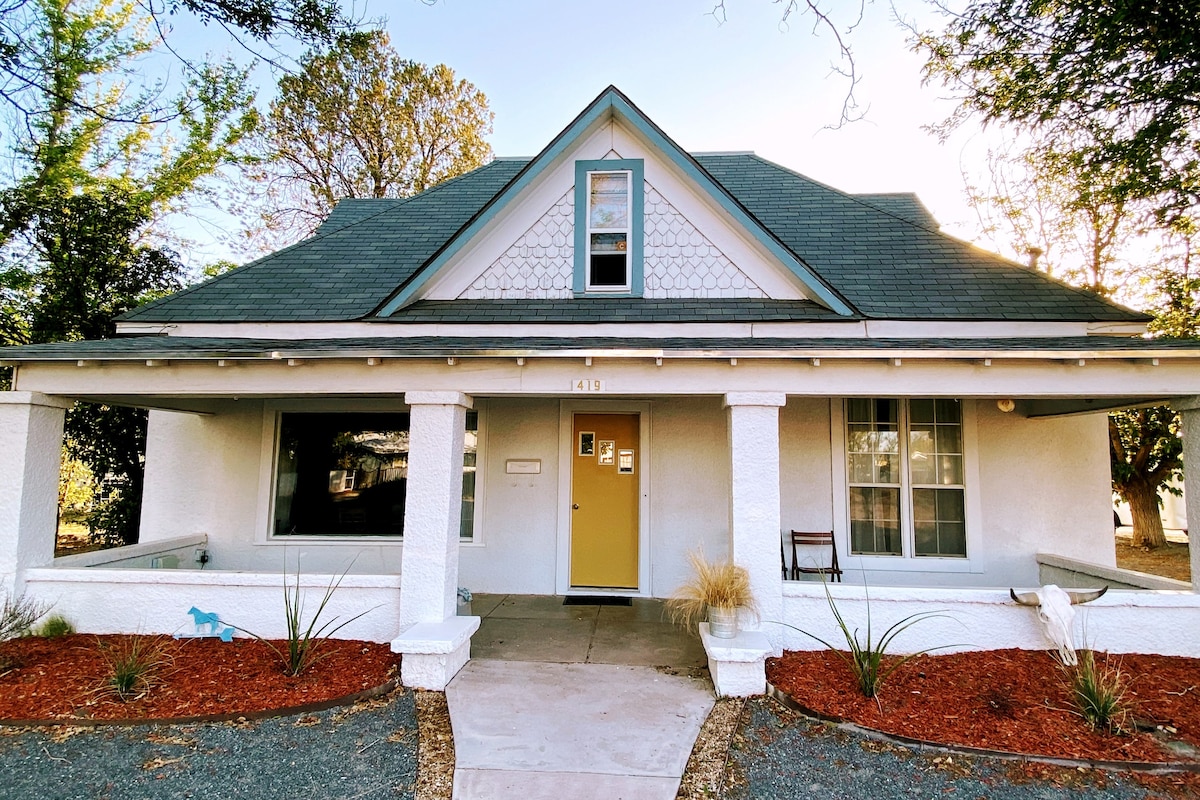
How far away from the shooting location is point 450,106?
21.4 metres

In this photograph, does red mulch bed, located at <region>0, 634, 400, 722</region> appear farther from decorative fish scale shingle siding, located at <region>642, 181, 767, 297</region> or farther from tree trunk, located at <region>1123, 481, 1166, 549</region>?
tree trunk, located at <region>1123, 481, 1166, 549</region>

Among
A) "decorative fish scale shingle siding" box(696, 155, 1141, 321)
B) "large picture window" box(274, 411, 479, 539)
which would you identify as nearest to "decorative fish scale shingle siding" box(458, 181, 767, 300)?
"decorative fish scale shingle siding" box(696, 155, 1141, 321)

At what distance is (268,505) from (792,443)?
6886 mm

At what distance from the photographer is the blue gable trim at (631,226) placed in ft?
24.2

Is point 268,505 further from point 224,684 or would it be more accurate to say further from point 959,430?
point 959,430

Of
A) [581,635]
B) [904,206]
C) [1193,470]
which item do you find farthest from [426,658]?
[904,206]

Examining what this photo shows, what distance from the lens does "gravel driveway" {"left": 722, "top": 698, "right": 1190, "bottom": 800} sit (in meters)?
3.50

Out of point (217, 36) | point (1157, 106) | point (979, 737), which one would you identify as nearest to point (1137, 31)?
point (1157, 106)

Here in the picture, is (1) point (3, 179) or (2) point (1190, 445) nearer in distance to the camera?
(2) point (1190, 445)

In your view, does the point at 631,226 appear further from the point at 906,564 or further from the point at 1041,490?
the point at 1041,490

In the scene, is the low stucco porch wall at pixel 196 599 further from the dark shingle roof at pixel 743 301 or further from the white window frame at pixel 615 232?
the white window frame at pixel 615 232

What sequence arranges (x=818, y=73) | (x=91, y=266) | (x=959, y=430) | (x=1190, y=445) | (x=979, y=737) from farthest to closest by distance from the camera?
1. (x=91, y=266)
2. (x=959, y=430)
3. (x=1190, y=445)
4. (x=818, y=73)
5. (x=979, y=737)

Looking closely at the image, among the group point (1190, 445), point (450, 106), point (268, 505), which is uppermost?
point (450, 106)

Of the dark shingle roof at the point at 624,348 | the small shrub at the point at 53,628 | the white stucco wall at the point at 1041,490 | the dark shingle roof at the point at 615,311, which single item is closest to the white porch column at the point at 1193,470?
the dark shingle roof at the point at 624,348
